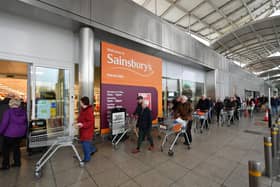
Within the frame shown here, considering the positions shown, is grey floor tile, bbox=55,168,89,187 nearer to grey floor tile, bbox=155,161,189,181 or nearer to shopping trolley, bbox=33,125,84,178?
shopping trolley, bbox=33,125,84,178

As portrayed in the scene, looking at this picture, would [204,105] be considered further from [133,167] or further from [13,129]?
[13,129]

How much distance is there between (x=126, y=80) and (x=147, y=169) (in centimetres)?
336

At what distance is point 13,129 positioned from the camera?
2.71m

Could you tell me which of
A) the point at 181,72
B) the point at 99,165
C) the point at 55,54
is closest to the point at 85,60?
the point at 55,54

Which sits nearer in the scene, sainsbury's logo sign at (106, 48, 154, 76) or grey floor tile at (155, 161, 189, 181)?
grey floor tile at (155, 161, 189, 181)

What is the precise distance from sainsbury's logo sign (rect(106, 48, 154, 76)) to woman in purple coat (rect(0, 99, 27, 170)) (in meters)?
2.83

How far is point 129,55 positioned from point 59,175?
172 inches

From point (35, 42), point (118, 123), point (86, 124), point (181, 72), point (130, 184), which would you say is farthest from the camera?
point (181, 72)

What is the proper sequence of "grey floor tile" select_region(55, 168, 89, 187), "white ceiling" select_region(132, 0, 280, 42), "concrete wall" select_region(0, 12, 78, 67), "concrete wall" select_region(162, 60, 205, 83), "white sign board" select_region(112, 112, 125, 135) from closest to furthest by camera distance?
"grey floor tile" select_region(55, 168, 89, 187)
"concrete wall" select_region(0, 12, 78, 67)
"white sign board" select_region(112, 112, 125, 135)
"concrete wall" select_region(162, 60, 205, 83)
"white ceiling" select_region(132, 0, 280, 42)

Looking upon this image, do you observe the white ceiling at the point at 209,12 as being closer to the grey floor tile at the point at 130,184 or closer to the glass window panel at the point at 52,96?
the glass window panel at the point at 52,96

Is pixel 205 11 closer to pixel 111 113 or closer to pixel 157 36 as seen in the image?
pixel 157 36

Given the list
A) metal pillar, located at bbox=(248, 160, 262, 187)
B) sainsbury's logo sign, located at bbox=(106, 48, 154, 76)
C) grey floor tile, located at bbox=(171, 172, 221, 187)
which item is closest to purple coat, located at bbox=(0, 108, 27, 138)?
sainsbury's logo sign, located at bbox=(106, 48, 154, 76)

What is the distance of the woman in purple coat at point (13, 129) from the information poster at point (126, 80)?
210 centimetres

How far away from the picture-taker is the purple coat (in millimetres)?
2656
